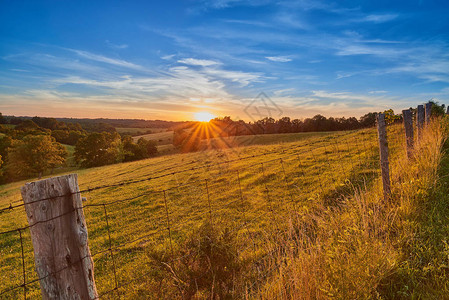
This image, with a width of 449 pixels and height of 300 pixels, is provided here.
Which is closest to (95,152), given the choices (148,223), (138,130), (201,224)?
(148,223)

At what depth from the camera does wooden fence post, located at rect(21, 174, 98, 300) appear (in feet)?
6.83

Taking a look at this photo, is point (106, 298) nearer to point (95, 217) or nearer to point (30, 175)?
point (95, 217)

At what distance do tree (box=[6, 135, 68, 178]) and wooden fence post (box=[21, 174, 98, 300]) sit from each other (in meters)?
61.5

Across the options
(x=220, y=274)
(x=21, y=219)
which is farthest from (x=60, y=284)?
(x=21, y=219)

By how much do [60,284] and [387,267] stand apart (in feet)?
12.2

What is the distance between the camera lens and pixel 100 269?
22.0 feet

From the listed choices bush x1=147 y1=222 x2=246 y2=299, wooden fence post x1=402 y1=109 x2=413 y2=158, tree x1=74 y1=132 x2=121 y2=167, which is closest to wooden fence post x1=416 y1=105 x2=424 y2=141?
wooden fence post x1=402 y1=109 x2=413 y2=158

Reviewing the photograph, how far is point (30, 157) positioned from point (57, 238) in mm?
63800

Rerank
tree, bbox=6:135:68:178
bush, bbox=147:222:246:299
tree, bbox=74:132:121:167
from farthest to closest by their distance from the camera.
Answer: tree, bbox=74:132:121:167
tree, bbox=6:135:68:178
bush, bbox=147:222:246:299

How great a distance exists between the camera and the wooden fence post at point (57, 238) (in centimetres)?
208

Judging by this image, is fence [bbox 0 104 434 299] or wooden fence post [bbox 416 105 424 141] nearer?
fence [bbox 0 104 434 299]

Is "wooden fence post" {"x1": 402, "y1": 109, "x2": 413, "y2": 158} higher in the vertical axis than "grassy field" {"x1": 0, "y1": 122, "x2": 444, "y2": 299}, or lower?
higher

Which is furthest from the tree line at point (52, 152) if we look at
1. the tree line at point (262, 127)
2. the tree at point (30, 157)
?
the tree line at point (262, 127)

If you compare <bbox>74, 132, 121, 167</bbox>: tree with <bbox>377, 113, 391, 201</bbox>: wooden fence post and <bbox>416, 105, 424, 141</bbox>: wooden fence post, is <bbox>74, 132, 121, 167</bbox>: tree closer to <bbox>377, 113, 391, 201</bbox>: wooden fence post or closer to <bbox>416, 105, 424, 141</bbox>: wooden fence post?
<bbox>416, 105, 424, 141</bbox>: wooden fence post
